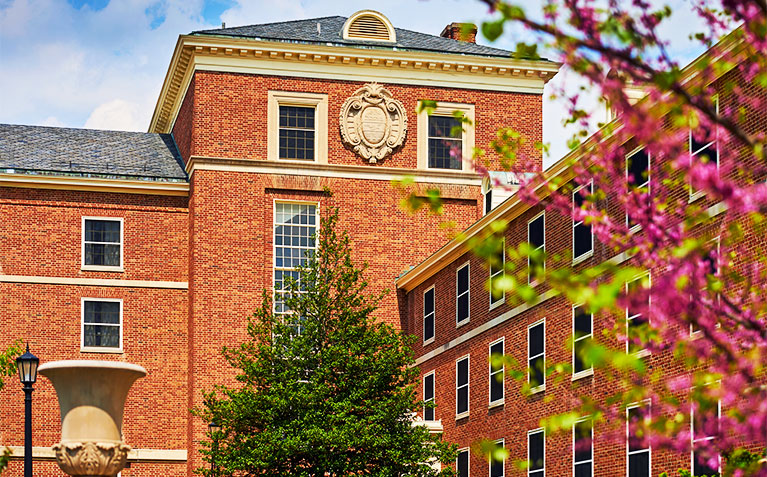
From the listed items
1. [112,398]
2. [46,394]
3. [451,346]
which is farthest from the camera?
[46,394]

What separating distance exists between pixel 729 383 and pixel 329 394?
2738 cm

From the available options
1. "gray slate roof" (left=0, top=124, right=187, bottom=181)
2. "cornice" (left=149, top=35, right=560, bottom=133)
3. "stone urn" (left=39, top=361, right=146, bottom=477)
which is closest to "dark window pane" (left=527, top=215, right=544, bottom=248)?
"cornice" (left=149, top=35, right=560, bottom=133)

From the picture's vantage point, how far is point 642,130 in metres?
7.10

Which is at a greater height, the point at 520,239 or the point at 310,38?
the point at 310,38

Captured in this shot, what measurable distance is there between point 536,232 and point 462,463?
865 cm

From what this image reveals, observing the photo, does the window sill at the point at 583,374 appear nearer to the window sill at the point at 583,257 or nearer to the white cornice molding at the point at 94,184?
the window sill at the point at 583,257

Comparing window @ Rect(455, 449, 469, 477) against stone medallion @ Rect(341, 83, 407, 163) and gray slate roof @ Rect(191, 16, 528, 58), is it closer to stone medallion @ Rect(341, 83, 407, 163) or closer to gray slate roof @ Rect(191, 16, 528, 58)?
stone medallion @ Rect(341, 83, 407, 163)

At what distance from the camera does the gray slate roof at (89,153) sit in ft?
149

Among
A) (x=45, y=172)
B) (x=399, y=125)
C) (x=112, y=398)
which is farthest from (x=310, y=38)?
(x=112, y=398)

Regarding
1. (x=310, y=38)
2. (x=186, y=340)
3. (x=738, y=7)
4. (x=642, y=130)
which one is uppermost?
(x=310, y=38)

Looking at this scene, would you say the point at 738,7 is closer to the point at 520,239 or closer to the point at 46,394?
the point at 520,239

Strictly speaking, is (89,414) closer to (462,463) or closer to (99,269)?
(462,463)

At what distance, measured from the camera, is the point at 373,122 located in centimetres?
4575

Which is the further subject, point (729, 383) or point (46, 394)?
point (46, 394)
